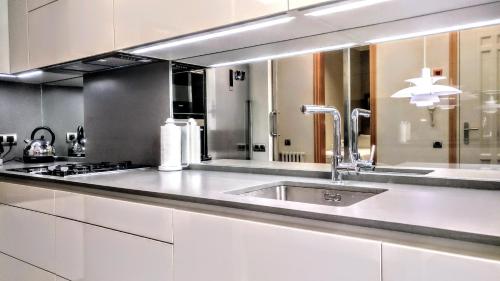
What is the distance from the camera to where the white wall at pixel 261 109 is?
8.08 ft

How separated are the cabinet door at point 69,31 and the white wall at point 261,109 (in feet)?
3.01

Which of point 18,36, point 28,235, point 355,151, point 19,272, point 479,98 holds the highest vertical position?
point 18,36

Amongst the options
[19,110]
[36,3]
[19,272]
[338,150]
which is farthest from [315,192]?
[19,110]

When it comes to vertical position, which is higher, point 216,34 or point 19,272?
point 216,34

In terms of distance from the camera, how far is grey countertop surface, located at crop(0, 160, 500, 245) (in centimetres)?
82

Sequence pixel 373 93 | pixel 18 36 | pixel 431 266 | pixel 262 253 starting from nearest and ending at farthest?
pixel 431 266
pixel 262 253
pixel 18 36
pixel 373 93

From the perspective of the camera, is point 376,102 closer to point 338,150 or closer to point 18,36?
point 338,150

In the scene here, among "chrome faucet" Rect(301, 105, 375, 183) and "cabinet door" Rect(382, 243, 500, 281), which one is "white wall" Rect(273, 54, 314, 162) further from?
"cabinet door" Rect(382, 243, 500, 281)

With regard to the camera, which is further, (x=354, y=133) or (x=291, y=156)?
(x=291, y=156)

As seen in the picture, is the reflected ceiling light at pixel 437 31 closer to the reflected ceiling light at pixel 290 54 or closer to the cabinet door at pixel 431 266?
the reflected ceiling light at pixel 290 54

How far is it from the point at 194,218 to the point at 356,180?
0.73 metres

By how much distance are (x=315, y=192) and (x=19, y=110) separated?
253cm

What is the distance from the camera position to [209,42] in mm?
1784

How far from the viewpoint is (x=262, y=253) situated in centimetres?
106
